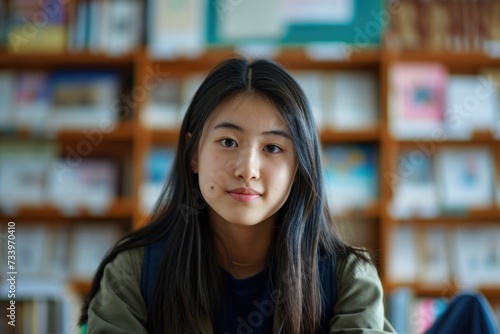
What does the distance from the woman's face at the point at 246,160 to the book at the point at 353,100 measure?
68.8 inches

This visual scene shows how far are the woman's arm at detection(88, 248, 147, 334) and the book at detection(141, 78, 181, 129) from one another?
165cm

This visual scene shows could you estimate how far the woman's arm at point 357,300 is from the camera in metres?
1.28

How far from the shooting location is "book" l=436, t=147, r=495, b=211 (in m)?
3.04

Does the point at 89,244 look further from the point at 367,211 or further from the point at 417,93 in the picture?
the point at 417,93

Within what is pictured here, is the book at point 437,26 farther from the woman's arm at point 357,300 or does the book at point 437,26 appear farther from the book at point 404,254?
the woman's arm at point 357,300

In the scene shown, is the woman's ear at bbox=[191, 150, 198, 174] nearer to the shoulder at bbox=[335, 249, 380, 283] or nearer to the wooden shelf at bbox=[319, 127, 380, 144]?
the shoulder at bbox=[335, 249, 380, 283]

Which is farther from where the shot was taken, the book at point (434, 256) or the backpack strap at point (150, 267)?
the book at point (434, 256)

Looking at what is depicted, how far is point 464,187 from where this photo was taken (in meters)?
3.08

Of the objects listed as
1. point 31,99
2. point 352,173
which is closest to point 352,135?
point 352,173

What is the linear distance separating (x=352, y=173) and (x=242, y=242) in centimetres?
171

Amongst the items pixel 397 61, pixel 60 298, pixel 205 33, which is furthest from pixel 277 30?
pixel 60 298

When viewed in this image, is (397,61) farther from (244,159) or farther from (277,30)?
(244,159)

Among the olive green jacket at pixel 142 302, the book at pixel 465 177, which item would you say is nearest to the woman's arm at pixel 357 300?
the olive green jacket at pixel 142 302

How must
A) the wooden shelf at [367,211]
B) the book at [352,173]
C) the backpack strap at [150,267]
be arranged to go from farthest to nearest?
1. the book at [352,173]
2. the wooden shelf at [367,211]
3. the backpack strap at [150,267]
